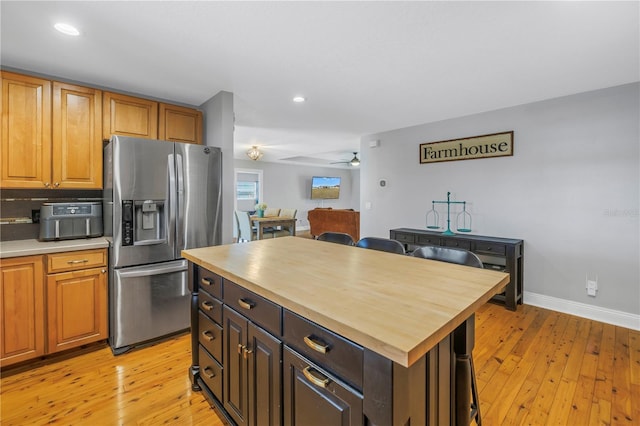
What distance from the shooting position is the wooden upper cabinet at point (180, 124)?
9.66 feet

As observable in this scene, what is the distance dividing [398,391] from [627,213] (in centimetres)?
346

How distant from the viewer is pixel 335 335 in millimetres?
909

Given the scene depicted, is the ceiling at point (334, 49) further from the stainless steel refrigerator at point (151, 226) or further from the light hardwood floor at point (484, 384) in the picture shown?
the light hardwood floor at point (484, 384)

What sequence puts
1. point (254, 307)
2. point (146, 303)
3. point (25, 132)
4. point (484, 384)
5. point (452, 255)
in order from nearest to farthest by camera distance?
1. point (254, 307)
2. point (452, 255)
3. point (484, 384)
4. point (25, 132)
5. point (146, 303)

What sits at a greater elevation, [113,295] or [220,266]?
[220,266]

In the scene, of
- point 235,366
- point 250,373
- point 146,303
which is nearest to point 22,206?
point 146,303

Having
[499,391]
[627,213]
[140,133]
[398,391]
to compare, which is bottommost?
[499,391]

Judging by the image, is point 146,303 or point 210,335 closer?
point 210,335

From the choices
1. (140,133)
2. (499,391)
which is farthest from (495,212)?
(140,133)

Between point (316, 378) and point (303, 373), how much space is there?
8 cm

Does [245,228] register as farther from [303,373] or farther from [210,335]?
[303,373]

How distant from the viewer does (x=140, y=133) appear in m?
2.78

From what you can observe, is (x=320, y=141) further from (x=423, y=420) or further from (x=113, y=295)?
(x=423, y=420)

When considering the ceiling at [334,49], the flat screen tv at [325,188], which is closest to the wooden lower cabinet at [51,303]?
the ceiling at [334,49]
